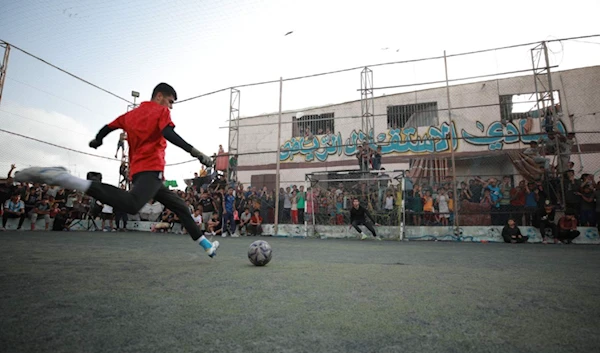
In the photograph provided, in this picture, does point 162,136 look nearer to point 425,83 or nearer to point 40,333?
point 40,333

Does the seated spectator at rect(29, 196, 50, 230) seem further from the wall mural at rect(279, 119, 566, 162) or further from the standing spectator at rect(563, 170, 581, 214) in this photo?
the standing spectator at rect(563, 170, 581, 214)

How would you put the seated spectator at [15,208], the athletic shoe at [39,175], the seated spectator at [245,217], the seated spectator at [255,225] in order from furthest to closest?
the seated spectator at [245,217] → the seated spectator at [255,225] → the seated spectator at [15,208] → the athletic shoe at [39,175]

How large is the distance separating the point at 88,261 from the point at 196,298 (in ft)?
9.00

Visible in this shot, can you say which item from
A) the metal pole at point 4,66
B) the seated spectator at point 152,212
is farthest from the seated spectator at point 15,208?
the seated spectator at point 152,212

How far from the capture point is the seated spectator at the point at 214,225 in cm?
1391

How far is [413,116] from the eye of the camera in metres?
18.2

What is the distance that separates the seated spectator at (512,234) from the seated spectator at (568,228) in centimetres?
93

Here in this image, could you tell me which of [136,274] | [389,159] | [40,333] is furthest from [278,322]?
[389,159]

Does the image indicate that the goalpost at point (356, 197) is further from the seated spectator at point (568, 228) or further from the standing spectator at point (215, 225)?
the seated spectator at point (568, 228)

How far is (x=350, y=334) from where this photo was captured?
179 cm

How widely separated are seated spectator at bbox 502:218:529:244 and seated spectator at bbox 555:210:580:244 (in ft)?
3.06

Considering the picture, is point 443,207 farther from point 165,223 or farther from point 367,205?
point 165,223

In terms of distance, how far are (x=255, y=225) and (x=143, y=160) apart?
10.2m

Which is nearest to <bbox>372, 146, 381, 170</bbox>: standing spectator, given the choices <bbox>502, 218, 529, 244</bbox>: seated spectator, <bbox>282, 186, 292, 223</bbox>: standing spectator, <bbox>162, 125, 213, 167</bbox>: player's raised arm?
<bbox>282, 186, 292, 223</bbox>: standing spectator
